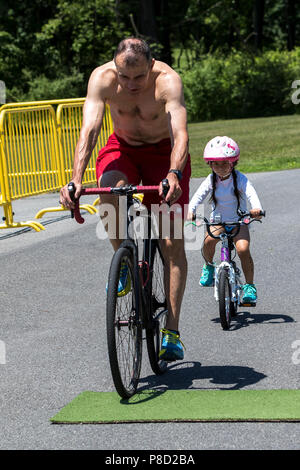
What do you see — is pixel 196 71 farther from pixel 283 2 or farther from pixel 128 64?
pixel 128 64

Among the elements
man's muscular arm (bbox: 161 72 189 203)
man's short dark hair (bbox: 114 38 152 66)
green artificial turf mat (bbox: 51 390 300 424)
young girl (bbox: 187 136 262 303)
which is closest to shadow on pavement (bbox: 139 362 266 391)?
green artificial turf mat (bbox: 51 390 300 424)

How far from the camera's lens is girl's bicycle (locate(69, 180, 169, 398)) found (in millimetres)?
4566

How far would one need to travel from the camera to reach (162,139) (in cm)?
543

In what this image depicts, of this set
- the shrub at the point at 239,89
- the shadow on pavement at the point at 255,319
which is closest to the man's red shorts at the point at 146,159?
the shadow on pavement at the point at 255,319

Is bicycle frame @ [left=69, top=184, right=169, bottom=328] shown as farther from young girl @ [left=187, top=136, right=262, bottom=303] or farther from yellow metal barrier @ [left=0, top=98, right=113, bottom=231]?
yellow metal barrier @ [left=0, top=98, right=113, bottom=231]

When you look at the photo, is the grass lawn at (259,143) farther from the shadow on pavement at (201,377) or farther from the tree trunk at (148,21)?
the shadow on pavement at (201,377)

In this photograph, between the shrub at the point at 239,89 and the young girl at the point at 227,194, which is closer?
the young girl at the point at 227,194

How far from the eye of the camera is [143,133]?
212 inches

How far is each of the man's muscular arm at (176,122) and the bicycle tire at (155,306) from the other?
0.60 metres

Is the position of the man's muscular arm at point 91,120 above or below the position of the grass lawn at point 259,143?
above

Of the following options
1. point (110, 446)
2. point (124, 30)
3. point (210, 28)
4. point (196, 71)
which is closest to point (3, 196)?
point (110, 446)

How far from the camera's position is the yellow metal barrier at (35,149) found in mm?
11953

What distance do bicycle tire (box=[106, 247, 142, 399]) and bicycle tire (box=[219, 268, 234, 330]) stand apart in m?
1.28
